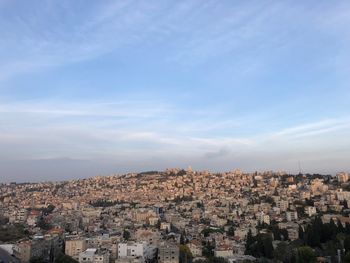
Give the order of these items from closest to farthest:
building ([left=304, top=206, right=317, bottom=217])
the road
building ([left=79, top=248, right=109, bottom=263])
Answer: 1. the road
2. building ([left=79, top=248, right=109, bottom=263])
3. building ([left=304, top=206, right=317, bottom=217])

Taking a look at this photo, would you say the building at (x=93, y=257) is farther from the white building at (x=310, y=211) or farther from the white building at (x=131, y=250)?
the white building at (x=310, y=211)

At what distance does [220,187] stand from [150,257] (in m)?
66.0

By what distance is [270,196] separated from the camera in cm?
7869

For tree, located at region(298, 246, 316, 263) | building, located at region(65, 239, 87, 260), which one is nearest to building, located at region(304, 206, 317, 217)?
tree, located at region(298, 246, 316, 263)

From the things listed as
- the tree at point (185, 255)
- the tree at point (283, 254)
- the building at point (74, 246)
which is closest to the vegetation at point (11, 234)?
the building at point (74, 246)

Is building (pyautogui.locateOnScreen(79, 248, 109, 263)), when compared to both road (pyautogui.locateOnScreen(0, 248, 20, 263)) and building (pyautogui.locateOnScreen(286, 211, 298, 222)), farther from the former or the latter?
building (pyautogui.locateOnScreen(286, 211, 298, 222))

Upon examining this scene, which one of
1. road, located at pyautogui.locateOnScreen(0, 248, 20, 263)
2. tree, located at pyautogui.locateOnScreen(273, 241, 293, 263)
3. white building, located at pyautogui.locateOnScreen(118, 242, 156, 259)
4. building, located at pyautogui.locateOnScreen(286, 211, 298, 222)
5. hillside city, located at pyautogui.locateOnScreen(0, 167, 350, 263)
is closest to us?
tree, located at pyautogui.locateOnScreen(273, 241, 293, 263)

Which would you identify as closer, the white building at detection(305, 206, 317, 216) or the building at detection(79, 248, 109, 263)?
the building at detection(79, 248, 109, 263)

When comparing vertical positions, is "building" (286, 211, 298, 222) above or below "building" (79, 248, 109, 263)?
above

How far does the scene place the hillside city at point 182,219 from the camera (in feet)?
114

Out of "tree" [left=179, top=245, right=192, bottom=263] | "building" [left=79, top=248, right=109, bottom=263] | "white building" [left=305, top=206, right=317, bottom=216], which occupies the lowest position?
"tree" [left=179, top=245, right=192, bottom=263]

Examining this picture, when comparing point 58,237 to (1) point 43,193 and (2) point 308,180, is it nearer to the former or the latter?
(2) point 308,180

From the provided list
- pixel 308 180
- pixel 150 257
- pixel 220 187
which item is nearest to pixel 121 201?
pixel 220 187

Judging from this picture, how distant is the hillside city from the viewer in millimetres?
34781
